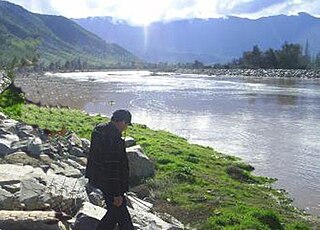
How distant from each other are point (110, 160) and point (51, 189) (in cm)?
278

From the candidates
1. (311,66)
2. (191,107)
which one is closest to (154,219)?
(191,107)

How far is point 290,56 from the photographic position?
6216 inches

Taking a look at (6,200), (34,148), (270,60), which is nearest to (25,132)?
(34,148)

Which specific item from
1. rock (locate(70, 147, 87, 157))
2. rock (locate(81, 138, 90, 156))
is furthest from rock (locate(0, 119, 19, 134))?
rock (locate(81, 138, 90, 156))

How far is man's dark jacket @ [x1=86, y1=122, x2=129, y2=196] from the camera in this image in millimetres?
8203

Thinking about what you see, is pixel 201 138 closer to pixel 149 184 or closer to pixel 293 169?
pixel 293 169

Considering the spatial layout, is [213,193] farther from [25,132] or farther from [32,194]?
[32,194]

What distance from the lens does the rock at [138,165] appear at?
15586mm

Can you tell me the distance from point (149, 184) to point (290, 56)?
149639mm

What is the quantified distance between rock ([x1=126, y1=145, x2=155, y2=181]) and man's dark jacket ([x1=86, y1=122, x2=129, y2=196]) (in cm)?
709

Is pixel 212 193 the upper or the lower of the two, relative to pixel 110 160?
lower

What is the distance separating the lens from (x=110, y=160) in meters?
8.22

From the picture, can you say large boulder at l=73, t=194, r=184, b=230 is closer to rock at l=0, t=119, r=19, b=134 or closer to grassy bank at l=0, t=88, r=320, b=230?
grassy bank at l=0, t=88, r=320, b=230

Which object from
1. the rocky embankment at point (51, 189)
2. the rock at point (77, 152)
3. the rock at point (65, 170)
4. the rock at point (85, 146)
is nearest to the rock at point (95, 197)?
the rocky embankment at point (51, 189)
